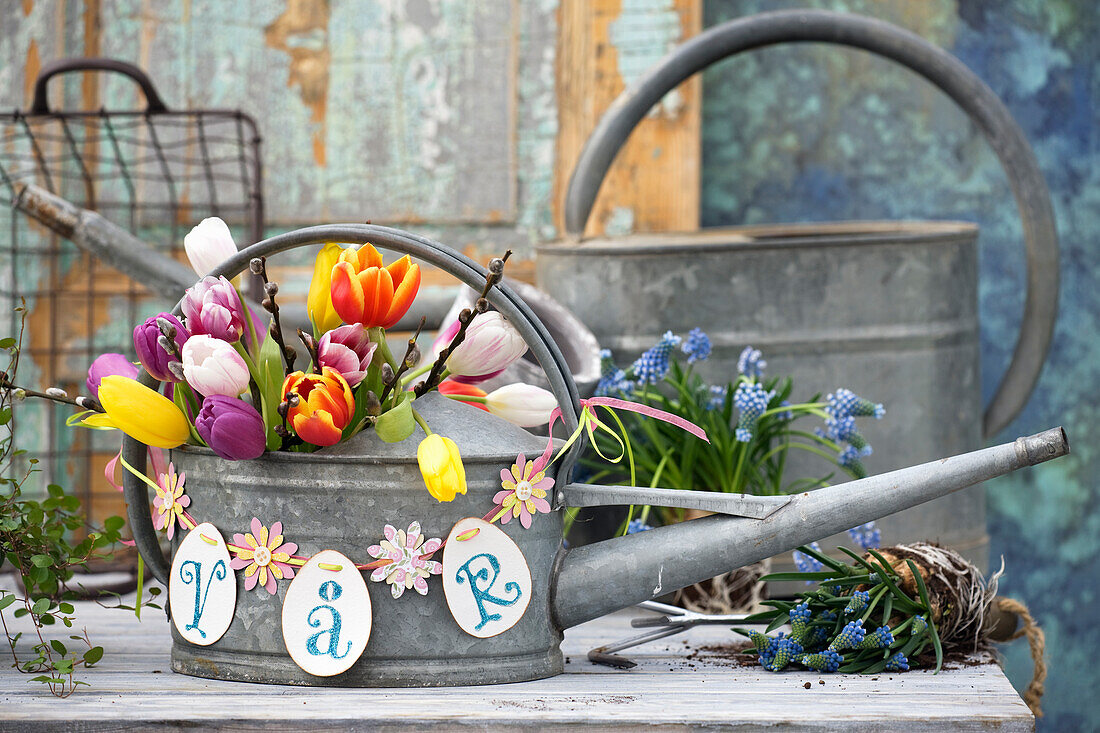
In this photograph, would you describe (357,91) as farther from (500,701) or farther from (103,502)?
(500,701)

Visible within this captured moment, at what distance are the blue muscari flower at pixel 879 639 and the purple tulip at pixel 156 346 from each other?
56 centimetres

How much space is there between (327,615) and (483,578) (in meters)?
0.11

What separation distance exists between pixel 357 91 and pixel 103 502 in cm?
74

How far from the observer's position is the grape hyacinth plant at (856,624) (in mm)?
874

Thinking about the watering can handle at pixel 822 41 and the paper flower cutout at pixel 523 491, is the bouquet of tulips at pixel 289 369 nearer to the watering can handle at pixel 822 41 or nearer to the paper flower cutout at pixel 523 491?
the paper flower cutout at pixel 523 491

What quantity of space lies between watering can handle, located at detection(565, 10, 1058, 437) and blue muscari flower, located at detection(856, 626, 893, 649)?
690mm

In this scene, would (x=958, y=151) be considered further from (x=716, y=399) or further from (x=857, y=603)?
(x=857, y=603)

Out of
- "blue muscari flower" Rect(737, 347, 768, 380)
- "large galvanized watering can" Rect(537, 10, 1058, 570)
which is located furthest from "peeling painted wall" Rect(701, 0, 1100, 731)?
"blue muscari flower" Rect(737, 347, 768, 380)

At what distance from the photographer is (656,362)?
1.18 meters

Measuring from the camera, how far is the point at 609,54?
1.63 meters

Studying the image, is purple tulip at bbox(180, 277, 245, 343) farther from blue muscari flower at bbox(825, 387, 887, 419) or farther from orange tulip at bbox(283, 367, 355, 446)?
blue muscari flower at bbox(825, 387, 887, 419)

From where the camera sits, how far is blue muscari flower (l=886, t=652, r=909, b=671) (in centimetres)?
87

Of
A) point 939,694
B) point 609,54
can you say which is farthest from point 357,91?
point 939,694

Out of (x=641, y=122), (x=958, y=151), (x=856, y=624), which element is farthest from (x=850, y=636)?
(x=958, y=151)
